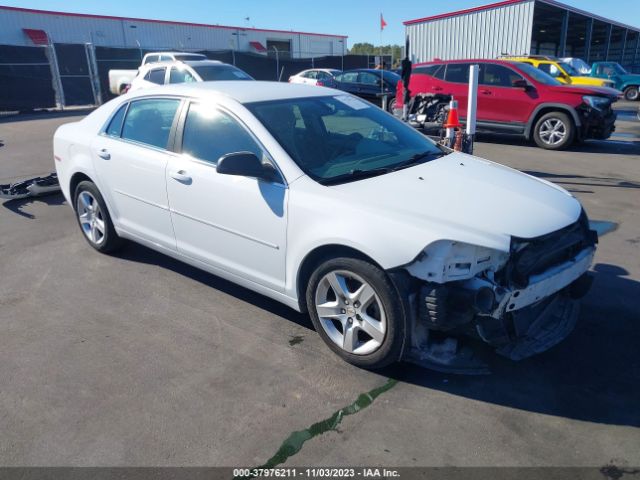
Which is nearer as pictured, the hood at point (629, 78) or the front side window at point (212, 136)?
the front side window at point (212, 136)

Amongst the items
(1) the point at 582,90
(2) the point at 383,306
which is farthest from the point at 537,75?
(2) the point at 383,306

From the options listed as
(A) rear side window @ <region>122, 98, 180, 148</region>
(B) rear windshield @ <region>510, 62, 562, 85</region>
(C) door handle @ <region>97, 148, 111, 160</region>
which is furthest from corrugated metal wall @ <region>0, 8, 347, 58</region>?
(A) rear side window @ <region>122, 98, 180, 148</region>

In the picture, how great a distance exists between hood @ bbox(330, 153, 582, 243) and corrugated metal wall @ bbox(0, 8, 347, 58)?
32.6m

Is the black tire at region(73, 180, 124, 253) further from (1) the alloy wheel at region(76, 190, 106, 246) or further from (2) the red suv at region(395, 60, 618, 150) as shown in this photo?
(2) the red suv at region(395, 60, 618, 150)

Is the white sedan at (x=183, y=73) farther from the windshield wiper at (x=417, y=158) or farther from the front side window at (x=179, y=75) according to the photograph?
the windshield wiper at (x=417, y=158)

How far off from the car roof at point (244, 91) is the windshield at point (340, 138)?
9cm

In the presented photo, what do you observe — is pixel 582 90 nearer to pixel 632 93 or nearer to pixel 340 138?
pixel 340 138

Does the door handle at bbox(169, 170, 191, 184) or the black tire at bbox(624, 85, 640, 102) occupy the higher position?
the door handle at bbox(169, 170, 191, 184)

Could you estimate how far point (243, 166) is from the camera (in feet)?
10.7

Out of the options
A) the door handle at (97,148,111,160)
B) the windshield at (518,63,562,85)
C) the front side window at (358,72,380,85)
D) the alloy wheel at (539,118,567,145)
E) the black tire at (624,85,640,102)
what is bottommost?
the black tire at (624,85,640,102)

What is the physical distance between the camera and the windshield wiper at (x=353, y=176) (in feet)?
10.7

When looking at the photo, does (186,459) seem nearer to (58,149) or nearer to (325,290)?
(325,290)

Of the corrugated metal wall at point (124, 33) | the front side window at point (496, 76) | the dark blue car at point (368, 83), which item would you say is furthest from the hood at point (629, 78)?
the corrugated metal wall at point (124, 33)

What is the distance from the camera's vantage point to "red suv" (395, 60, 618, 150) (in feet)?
33.3
